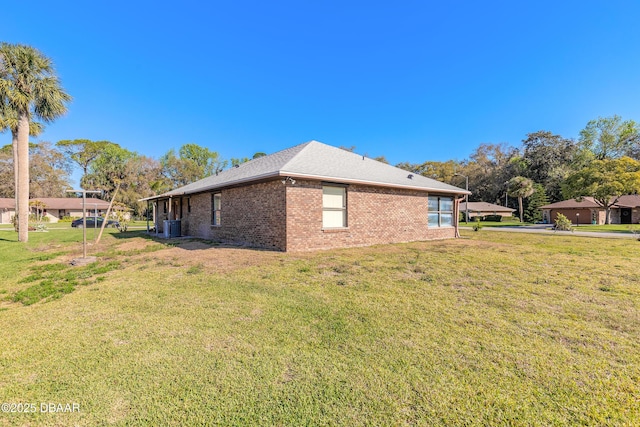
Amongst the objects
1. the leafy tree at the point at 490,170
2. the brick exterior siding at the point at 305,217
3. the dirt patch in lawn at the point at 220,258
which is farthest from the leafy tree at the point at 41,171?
the leafy tree at the point at 490,170

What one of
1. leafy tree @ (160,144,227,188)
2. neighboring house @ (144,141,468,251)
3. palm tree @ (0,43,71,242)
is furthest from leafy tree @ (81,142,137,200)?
neighboring house @ (144,141,468,251)

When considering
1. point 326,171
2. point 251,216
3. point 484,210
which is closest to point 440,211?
point 326,171

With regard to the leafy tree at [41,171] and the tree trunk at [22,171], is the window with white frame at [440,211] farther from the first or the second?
the leafy tree at [41,171]

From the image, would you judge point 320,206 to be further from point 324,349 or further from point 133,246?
point 133,246

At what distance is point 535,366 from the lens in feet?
8.73

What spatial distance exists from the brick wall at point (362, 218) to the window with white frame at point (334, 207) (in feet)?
0.67

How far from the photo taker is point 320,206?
32.3 feet

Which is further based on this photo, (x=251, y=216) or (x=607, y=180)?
(x=607, y=180)

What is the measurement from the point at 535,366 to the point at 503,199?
6351cm

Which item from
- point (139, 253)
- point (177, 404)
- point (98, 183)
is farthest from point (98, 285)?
point (98, 183)

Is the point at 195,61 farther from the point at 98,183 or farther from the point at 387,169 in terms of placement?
the point at 98,183

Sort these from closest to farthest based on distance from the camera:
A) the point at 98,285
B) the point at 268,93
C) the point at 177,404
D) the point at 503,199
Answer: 1. the point at 177,404
2. the point at 98,285
3. the point at 268,93
4. the point at 503,199

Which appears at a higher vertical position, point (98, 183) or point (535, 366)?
point (98, 183)

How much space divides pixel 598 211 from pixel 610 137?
1613cm
